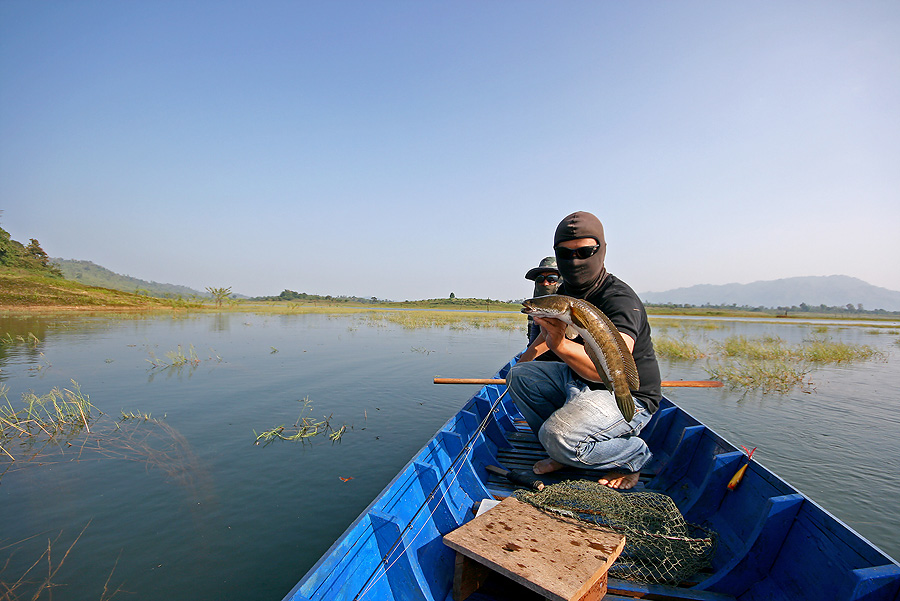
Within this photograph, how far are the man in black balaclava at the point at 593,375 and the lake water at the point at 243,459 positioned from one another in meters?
2.43

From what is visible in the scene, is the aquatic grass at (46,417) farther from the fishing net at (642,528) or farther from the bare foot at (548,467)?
the fishing net at (642,528)

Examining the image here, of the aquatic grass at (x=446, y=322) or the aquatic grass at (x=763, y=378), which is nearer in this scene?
the aquatic grass at (x=763, y=378)

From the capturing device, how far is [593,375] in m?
2.99

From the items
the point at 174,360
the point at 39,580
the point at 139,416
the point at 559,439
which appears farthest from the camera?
the point at 174,360

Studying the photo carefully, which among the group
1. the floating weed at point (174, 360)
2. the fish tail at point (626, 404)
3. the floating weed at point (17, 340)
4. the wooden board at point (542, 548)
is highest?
the fish tail at point (626, 404)

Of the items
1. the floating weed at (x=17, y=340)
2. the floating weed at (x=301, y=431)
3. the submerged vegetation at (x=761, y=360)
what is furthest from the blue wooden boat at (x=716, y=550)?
the floating weed at (x=17, y=340)

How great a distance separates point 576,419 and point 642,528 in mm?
826

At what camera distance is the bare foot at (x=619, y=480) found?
3.50 metres

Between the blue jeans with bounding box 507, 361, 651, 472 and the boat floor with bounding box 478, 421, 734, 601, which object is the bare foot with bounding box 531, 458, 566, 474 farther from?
the blue jeans with bounding box 507, 361, 651, 472

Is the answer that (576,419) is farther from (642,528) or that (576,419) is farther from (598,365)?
(642,528)

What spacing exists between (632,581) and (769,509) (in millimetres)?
922

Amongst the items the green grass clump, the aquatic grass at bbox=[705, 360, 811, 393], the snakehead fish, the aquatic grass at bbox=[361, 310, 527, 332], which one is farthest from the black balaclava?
the aquatic grass at bbox=[361, 310, 527, 332]

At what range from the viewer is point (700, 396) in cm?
983

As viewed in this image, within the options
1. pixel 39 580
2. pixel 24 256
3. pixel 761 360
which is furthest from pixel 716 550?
pixel 24 256
